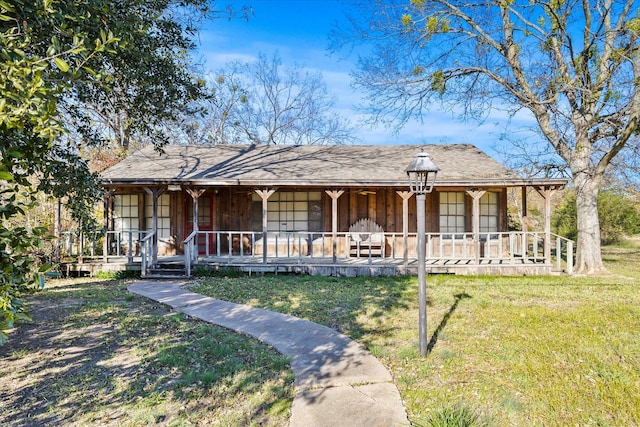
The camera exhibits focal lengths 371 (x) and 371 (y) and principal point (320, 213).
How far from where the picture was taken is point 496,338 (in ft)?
17.4

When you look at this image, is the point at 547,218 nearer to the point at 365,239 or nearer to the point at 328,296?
the point at 365,239

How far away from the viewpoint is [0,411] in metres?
3.49

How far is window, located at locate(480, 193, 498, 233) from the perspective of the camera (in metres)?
12.7

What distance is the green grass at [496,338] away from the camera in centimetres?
352

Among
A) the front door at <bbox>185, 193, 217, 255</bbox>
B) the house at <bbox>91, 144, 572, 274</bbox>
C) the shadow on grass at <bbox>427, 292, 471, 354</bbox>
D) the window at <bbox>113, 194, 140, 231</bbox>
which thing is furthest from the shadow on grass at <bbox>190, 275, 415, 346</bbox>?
the window at <bbox>113, 194, 140, 231</bbox>

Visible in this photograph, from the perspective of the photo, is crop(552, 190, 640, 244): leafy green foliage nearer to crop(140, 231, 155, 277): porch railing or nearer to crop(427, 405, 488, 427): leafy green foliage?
crop(140, 231, 155, 277): porch railing

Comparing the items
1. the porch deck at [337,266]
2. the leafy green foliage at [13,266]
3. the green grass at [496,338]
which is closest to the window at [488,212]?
the porch deck at [337,266]

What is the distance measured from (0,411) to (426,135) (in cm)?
1770

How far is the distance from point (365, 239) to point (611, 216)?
16304mm

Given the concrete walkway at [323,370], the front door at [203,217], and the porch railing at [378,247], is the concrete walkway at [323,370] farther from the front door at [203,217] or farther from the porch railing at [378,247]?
the front door at [203,217]

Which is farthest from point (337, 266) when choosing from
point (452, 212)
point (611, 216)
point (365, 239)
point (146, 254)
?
point (611, 216)

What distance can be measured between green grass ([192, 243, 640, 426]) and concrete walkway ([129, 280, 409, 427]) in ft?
0.77

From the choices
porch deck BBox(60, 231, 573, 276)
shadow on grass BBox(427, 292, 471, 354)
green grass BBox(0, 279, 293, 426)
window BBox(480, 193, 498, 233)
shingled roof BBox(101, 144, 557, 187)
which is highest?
shingled roof BBox(101, 144, 557, 187)

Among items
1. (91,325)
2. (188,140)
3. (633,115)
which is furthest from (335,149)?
(188,140)
